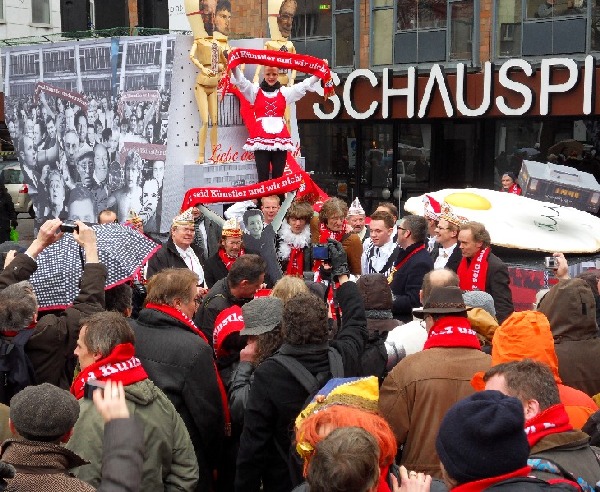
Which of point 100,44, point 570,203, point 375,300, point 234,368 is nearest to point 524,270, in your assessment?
point 570,203

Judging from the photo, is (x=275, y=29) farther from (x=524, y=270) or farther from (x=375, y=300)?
(x=375, y=300)

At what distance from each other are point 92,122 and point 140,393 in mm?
8190

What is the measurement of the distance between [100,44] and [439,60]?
9.67 metres

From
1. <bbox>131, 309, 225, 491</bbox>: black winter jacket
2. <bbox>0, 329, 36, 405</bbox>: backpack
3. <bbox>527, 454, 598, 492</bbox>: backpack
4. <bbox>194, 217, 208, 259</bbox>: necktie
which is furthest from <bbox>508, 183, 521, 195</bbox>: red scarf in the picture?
<bbox>527, 454, 598, 492</bbox>: backpack

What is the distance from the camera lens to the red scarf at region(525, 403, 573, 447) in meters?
3.18

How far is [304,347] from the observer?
13.0ft

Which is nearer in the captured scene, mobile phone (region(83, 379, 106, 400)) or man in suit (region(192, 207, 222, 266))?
mobile phone (region(83, 379, 106, 400))

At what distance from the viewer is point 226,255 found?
7.06 metres

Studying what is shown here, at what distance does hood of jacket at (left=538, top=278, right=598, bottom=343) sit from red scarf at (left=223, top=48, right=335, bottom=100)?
6.32 m

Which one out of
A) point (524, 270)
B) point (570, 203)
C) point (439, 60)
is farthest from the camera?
point (439, 60)

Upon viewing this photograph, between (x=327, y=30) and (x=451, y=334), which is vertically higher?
(x=327, y=30)

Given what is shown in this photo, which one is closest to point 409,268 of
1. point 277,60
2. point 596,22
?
point 277,60

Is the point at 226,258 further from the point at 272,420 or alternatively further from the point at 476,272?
the point at 272,420

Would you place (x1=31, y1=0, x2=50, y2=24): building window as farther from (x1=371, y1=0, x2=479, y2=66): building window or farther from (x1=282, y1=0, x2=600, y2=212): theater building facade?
(x1=371, y1=0, x2=479, y2=66): building window
